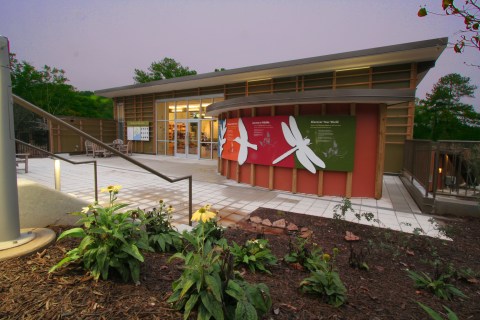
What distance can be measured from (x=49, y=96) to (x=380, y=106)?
32640 mm

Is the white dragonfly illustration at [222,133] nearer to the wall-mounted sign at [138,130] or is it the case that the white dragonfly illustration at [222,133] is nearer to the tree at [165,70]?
the wall-mounted sign at [138,130]

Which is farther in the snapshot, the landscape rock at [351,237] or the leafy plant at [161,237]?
the landscape rock at [351,237]

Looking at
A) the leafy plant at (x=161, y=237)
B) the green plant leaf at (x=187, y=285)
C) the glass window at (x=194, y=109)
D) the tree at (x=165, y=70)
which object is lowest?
the leafy plant at (x=161, y=237)

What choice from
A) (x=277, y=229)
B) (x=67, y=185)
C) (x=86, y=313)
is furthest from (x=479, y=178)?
(x=67, y=185)

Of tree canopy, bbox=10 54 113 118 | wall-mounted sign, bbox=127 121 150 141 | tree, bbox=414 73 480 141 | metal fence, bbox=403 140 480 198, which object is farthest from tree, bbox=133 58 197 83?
metal fence, bbox=403 140 480 198

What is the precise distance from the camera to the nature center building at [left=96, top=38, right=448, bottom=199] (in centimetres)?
628

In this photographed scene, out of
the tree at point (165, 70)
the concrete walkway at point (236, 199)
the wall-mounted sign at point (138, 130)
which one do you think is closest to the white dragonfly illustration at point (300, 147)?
the concrete walkway at point (236, 199)

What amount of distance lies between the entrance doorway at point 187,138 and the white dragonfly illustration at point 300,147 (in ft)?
31.8

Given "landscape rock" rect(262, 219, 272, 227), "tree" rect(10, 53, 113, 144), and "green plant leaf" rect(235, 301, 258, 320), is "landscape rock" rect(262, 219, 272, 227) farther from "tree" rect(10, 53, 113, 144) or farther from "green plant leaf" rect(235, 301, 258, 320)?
"tree" rect(10, 53, 113, 144)

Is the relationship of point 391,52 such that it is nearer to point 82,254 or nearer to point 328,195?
point 328,195

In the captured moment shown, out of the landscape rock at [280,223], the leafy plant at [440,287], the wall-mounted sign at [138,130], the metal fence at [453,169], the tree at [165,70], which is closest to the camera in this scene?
the leafy plant at [440,287]

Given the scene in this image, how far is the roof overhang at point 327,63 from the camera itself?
8.67 metres

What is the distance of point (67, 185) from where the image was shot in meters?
7.31

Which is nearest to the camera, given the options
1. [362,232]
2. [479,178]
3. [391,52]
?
[362,232]
